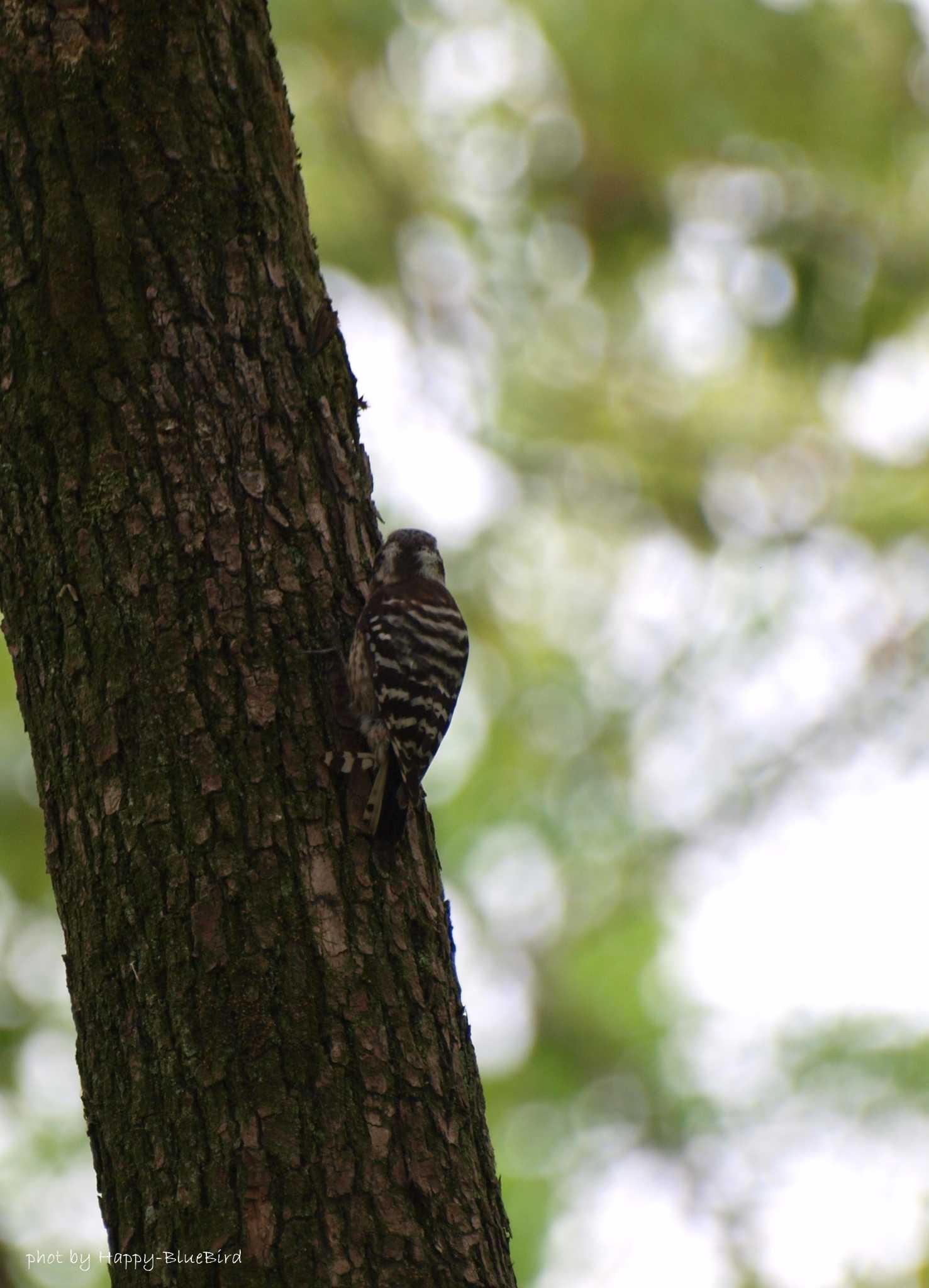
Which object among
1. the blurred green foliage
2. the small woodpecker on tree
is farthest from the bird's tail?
the blurred green foliage

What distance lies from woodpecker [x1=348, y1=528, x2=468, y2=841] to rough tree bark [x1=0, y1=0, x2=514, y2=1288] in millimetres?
98

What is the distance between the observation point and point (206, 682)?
2.62m

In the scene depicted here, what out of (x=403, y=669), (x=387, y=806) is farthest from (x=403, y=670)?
(x=387, y=806)

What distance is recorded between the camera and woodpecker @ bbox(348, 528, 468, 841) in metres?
2.79

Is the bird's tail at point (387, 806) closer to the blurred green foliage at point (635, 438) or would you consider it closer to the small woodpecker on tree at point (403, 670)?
the small woodpecker on tree at point (403, 670)

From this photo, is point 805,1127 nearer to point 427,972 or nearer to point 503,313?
point 503,313

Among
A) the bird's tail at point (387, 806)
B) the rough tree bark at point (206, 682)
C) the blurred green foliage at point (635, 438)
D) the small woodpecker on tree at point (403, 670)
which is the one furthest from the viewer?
the blurred green foliage at point (635, 438)

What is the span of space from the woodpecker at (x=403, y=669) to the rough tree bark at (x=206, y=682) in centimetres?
10

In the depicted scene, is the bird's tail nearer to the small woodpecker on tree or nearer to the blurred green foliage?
the small woodpecker on tree

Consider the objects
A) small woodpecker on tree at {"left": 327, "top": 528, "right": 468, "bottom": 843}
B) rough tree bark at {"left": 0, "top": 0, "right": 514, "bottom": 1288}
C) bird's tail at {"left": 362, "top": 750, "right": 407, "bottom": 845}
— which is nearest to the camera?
rough tree bark at {"left": 0, "top": 0, "right": 514, "bottom": 1288}

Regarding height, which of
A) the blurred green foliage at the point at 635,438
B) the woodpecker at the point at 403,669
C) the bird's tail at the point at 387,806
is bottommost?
the bird's tail at the point at 387,806

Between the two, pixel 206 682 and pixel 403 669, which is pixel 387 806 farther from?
pixel 403 669

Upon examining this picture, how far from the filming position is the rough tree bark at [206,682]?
7.72 feet

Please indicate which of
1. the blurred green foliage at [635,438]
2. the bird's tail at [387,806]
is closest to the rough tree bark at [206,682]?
the bird's tail at [387,806]
